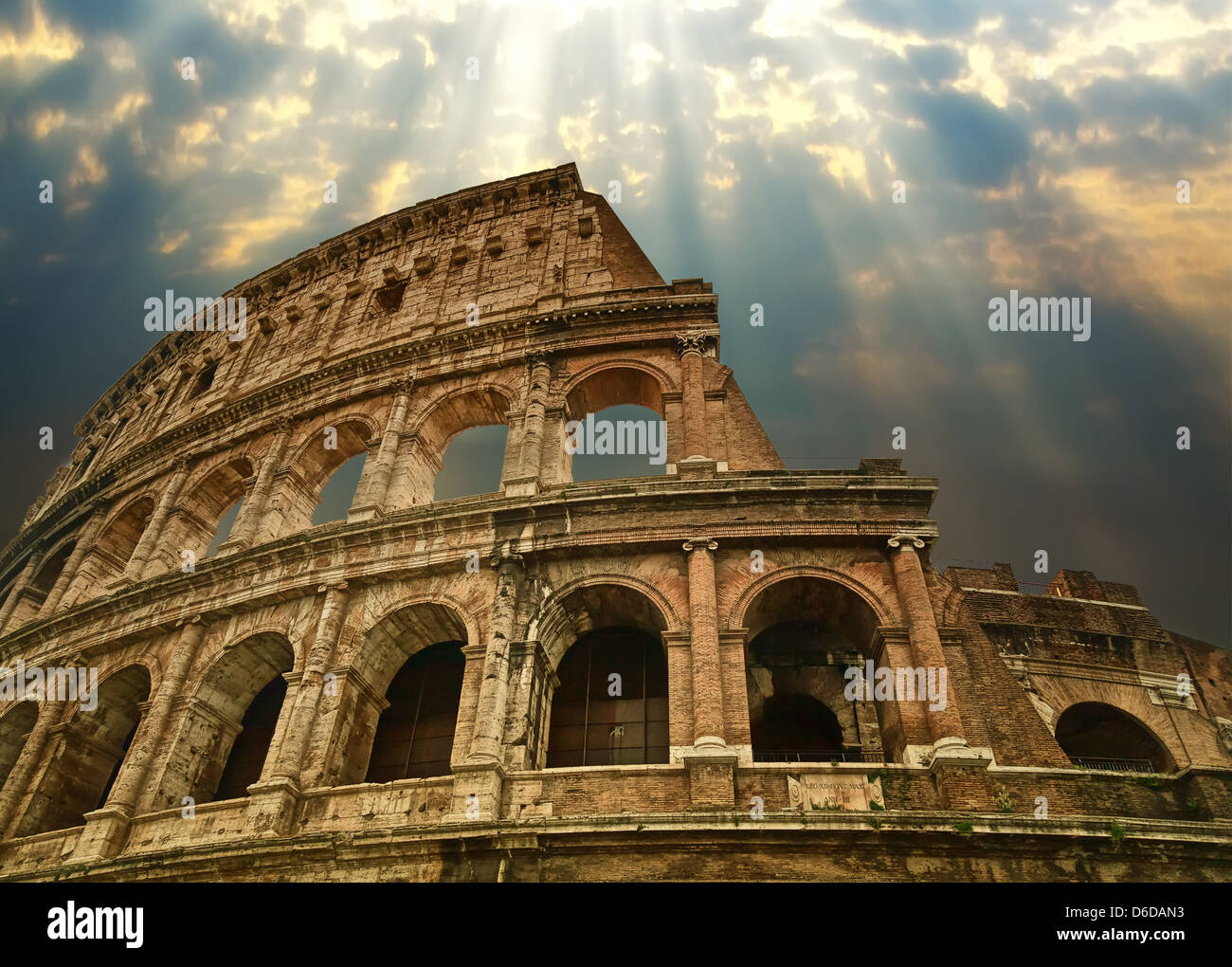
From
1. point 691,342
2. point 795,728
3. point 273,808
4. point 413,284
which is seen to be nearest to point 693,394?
point 691,342

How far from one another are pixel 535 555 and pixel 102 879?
7.62 meters

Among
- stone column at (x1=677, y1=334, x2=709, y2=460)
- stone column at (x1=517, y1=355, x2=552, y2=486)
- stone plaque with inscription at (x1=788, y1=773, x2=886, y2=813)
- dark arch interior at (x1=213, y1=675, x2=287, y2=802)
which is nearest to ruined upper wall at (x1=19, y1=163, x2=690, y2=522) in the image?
stone column at (x1=677, y1=334, x2=709, y2=460)

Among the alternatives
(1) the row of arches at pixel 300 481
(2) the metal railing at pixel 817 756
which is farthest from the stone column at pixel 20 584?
(2) the metal railing at pixel 817 756

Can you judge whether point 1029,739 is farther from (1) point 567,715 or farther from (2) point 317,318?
(2) point 317,318

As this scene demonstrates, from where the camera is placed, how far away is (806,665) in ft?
43.3

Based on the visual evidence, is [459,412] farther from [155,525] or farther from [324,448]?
[155,525]

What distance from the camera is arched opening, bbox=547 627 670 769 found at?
480 inches

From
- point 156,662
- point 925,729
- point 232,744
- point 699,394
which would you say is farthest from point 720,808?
point 156,662

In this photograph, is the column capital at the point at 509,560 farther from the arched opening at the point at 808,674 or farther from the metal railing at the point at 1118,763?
the metal railing at the point at 1118,763

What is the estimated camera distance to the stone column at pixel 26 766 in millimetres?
13562

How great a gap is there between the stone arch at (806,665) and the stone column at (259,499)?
10.3 meters

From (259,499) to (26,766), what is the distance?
623cm

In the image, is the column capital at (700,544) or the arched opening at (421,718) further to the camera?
the arched opening at (421,718)

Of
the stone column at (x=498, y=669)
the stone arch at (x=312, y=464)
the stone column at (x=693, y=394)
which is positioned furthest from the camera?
the stone arch at (x=312, y=464)
